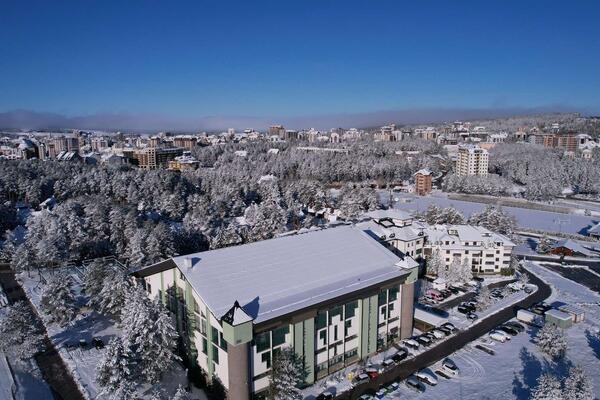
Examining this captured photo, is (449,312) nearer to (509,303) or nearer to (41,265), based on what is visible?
(509,303)

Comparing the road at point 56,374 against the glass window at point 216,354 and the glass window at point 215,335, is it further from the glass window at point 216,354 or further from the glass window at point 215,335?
the glass window at point 215,335

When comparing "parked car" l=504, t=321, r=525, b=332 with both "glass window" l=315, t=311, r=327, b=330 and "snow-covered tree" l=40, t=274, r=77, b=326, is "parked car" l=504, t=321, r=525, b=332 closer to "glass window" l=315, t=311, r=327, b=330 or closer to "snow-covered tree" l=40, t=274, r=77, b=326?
"glass window" l=315, t=311, r=327, b=330

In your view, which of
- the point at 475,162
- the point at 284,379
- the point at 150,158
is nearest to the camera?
the point at 284,379

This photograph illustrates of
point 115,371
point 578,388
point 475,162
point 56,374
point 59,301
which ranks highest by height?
point 475,162

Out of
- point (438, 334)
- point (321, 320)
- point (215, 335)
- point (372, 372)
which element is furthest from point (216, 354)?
point (438, 334)

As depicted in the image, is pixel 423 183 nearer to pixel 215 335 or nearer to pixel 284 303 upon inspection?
pixel 284 303

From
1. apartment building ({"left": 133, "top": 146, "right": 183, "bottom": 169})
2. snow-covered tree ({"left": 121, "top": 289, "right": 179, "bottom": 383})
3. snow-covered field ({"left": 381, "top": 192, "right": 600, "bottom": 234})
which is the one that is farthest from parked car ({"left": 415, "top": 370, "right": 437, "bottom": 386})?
apartment building ({"left": 133, "top": 146, "right": 183, "bottom": 169})

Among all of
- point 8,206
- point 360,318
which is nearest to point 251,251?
point 360,318
